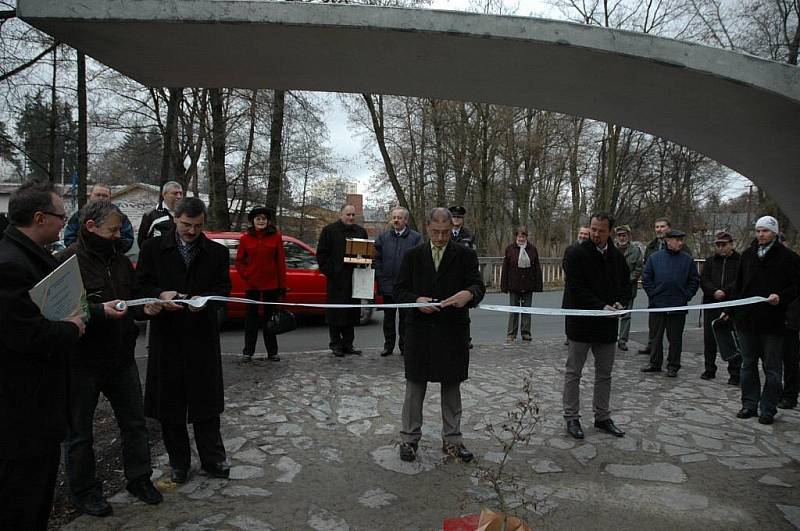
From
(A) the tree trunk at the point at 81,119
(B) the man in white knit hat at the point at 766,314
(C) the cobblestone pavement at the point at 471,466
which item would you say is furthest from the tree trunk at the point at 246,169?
(B) the man in white knit hat at the point at 766,314

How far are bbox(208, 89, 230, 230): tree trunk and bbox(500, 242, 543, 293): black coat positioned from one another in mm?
12024

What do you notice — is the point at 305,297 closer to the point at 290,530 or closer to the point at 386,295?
the point at 386,295

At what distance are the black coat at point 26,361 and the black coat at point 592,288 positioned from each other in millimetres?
3937

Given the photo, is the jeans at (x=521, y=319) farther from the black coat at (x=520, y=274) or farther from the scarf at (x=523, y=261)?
the scarf at (x=523, y=261)

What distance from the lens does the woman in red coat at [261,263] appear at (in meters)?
7.36

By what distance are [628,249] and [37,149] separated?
61.9 ft

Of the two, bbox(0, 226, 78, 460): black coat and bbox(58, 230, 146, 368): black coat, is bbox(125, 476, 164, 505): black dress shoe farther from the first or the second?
bbox(0, 226, 78, 460): black coat

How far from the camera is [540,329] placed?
11.2 meters

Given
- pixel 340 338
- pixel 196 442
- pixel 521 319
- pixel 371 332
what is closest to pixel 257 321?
pixel 340 338

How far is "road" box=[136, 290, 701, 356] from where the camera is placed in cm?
897

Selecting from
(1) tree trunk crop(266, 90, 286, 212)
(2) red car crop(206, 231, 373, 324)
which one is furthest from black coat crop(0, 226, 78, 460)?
(1) tree trunk crop(266, 90, 286, 212)

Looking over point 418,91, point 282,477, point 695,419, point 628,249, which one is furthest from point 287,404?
point 628,249

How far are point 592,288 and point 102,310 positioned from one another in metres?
3.89

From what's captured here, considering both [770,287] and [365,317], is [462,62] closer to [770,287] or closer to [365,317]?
[770,287]
